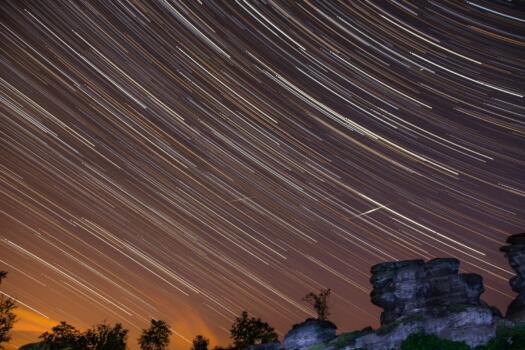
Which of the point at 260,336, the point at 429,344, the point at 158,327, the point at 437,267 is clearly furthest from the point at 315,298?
the point at 429,344

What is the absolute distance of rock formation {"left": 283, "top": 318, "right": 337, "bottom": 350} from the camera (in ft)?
161

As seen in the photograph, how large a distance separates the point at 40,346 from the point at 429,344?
39.7m

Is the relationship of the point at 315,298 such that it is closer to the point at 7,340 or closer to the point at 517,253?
the point at 517,253

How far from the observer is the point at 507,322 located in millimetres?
38062

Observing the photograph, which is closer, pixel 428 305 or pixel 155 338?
pixel 428 305

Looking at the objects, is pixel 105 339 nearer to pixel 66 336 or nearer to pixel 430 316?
pixel 66 336

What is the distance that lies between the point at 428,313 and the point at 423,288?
5977 millimetres

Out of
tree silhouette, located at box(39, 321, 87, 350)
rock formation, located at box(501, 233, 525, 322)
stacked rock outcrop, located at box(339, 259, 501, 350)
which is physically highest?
rock formation, located at box(501, 233, 525, 322)

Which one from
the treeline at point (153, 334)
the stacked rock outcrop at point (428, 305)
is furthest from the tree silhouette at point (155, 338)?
the stacked rock outcrop at point (428, 305)

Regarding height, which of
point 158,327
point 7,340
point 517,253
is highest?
point 517,253

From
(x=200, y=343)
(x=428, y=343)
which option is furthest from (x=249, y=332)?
(x=428, y=343)

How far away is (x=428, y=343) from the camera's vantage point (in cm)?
3847

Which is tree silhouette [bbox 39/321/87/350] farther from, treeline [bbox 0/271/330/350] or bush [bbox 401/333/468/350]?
bush [bbox 401/333/468/350]

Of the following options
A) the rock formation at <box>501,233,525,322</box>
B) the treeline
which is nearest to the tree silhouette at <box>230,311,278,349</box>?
the treeline
